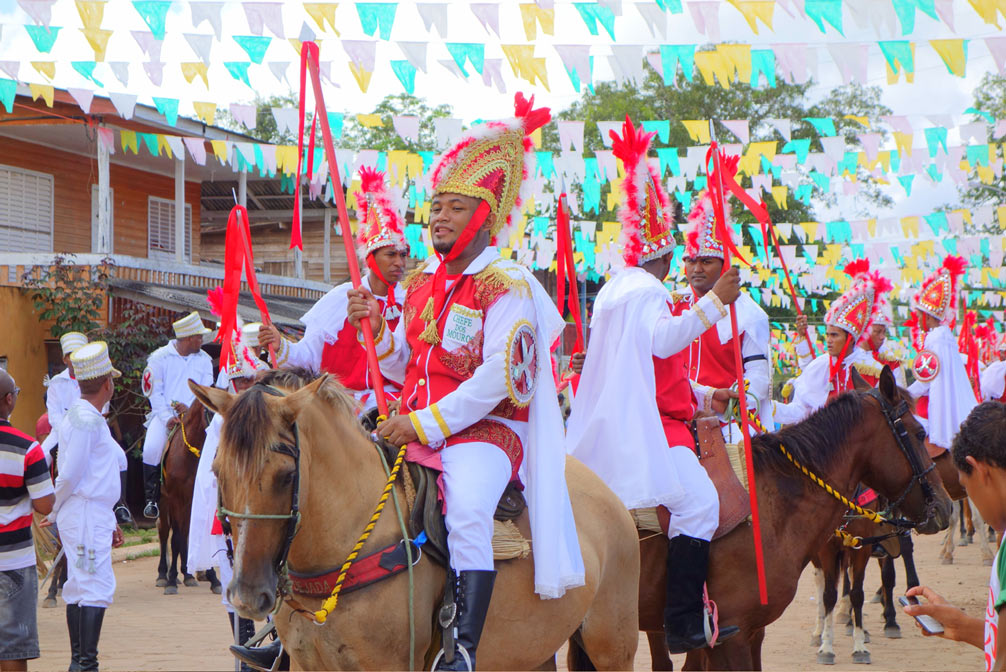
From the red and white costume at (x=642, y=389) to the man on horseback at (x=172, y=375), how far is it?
7953mm

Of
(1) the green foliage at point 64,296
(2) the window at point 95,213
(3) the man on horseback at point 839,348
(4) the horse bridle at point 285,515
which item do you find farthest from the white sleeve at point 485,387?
(2) the window at point 95,213

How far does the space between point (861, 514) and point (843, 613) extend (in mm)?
4505

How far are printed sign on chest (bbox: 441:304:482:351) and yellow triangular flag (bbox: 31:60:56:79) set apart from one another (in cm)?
840

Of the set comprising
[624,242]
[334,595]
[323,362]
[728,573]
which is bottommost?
[728,573]

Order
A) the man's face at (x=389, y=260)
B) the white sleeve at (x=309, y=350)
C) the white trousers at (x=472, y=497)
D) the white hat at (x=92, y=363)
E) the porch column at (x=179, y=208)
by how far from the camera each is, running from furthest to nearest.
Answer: the porch column at (x=179, y=208) → the white hat at (x=92, y=363) → the man's face at (x=389, y=260) → the white sleeve at (x=309, y=350) → the white trousers at (x=472, y=497)

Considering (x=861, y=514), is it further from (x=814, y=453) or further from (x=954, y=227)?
(x=954, y=227)

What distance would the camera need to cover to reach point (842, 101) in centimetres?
4541

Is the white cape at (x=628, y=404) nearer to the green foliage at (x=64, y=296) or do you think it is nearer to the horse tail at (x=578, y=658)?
the horse tail at (x=578, y=658)

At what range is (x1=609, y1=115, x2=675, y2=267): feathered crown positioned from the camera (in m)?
6.09

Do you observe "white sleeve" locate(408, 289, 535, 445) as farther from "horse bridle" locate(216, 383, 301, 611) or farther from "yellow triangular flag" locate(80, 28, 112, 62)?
"yellow triangular flag" locate(80, 28, 112, 62)

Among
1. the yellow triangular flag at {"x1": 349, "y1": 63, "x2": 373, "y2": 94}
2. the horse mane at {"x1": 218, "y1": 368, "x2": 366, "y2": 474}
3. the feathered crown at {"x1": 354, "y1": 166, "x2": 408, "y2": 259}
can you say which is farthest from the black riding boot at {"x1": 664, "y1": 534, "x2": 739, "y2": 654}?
the yellow triangular flag at {"x1": 349, "y1": 63, "x2": 373, "y2": 94}

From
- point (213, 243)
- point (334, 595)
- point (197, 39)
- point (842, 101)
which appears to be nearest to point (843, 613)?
point (334, 595)


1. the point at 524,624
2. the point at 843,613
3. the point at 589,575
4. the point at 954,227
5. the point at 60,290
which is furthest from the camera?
the point at 954,227

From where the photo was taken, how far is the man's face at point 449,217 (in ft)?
14.7
